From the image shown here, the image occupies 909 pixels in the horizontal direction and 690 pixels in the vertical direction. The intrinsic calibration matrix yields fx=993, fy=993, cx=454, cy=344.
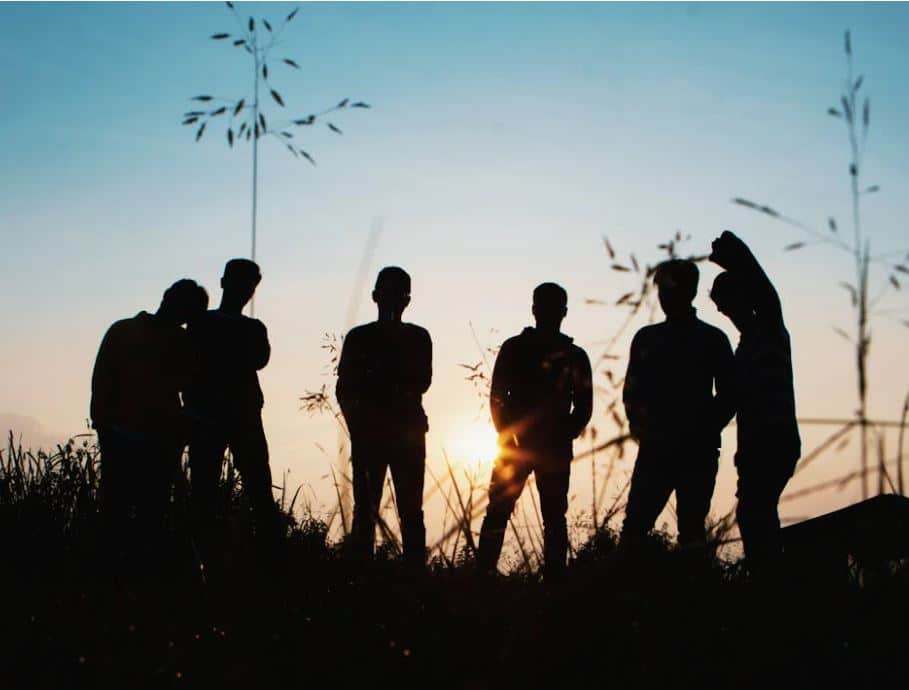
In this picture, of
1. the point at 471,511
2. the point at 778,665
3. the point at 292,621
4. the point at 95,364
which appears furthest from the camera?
the point at 95,364

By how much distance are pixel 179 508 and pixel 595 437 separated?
2925 millimetres

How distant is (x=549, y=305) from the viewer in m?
5.46

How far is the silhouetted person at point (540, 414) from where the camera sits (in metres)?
5.18

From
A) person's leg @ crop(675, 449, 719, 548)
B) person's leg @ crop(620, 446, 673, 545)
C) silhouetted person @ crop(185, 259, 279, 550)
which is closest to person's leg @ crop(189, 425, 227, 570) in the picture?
silhouetted person @ crop(185, 259, 279, 550)

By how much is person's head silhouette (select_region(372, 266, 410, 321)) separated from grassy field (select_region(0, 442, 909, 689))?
2154mm

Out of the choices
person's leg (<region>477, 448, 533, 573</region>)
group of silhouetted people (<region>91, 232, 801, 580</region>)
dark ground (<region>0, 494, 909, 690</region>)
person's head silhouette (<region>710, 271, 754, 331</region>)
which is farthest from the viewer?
person's leg (<region>477, 448, 533, 573</region>)

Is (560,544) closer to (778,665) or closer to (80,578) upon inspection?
(80,578)

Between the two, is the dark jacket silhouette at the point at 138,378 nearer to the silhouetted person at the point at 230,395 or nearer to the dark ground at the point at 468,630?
the silhouetted person at the point at 230,395

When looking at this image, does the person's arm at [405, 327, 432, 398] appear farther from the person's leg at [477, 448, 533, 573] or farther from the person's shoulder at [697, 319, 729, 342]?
the person's shoulder at [697, 319, 729, 342]

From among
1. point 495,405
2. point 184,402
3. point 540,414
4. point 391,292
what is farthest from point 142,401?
point 540,414

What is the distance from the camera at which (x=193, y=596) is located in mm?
3309

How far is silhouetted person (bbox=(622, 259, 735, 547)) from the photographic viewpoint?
4.69m

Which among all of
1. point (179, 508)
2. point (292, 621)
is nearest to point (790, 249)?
point (292, 621)

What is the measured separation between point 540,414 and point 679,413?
932 millimetres
